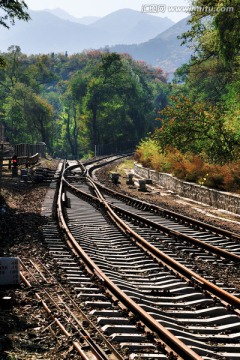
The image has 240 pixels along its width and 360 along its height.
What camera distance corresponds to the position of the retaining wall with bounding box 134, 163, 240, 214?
69.2ft

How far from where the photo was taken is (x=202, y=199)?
2452 cm

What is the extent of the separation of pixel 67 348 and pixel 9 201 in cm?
1694

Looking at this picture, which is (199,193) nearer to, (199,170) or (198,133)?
(199,170)

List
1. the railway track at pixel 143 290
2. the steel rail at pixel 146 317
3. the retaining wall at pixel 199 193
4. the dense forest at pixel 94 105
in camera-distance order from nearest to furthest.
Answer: the steel rail at pixel 146 317 → the railway track at pixel 143 290 → the retaining wall at pixel 199 193 → the dense forest at pixel 94 105

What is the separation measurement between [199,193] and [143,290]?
15311mm

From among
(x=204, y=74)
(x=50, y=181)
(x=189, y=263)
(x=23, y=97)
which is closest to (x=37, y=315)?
(x=189, y=263)

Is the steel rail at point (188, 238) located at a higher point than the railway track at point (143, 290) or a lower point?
higher

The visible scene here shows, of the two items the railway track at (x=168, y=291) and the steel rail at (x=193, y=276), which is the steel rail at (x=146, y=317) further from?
the steel rail at (x=193, y=276)

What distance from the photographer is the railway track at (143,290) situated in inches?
281

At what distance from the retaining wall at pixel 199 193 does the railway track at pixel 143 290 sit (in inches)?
162

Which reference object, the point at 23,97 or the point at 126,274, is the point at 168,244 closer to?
the point at 126,274

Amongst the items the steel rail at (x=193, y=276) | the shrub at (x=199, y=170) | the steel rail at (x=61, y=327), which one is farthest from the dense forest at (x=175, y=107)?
the steel rail at (x=61, y=327)

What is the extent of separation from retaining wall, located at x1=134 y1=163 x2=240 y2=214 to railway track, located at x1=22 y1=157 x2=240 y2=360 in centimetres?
412

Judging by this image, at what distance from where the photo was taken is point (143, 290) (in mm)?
9938
